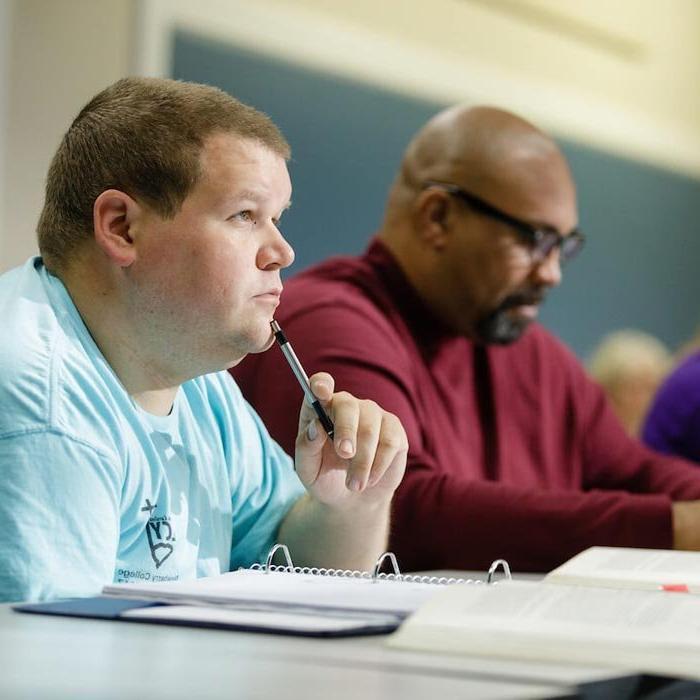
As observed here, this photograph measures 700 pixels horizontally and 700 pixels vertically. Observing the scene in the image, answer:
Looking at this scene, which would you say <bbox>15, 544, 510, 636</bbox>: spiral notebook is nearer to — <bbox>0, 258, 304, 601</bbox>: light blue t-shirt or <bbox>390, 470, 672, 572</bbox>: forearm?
<bbox>0, 258, 304, 601</bbox>: light blue t-shirt

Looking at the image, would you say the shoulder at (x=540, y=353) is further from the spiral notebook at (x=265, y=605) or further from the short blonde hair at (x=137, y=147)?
the spiral notebook at (x=265, y=605)

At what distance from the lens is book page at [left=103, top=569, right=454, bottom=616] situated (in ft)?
3.10

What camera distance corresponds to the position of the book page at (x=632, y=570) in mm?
1185

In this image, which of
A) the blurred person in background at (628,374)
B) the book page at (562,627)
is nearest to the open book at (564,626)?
the book page at (562,627)

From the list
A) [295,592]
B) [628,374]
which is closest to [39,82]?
[295,592]

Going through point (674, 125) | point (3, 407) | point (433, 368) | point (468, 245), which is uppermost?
point (674, 125)

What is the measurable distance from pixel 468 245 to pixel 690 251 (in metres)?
2.88

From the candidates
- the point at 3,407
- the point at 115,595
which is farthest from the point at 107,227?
the point at 115,595

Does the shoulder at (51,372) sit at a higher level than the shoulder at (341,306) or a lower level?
lower

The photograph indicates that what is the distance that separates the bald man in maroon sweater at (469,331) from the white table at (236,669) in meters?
1.05

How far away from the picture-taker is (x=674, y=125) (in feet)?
15.7

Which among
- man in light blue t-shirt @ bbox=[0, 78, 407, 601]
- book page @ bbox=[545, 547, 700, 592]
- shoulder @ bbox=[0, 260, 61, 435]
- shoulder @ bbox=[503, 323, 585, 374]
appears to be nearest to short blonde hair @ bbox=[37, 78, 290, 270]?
man in light blue t-shirt @ bbox=[0, 78, 407, 601]

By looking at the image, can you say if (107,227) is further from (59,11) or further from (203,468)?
(59,11)

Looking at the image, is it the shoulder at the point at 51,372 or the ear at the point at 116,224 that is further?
the ear at the point at 116,224
